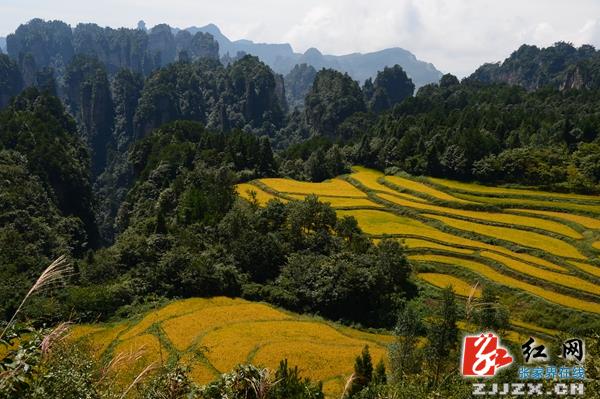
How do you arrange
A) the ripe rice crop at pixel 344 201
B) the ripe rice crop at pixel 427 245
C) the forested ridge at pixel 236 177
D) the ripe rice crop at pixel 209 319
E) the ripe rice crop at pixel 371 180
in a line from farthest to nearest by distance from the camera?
the ripe rice crop at pixel 371 180 < the ripe rice crop at pixel 344 201 < the ripe rice crop at pixel 427 245 < the forested ridge at pixel 236 177 < the ripe rice crop at pixel 209 319

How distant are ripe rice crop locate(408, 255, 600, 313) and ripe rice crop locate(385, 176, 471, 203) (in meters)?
15.7

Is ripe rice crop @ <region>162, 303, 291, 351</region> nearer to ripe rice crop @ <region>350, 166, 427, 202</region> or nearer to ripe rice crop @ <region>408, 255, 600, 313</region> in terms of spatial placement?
ripe rice crop @ <region>408, 255, 600, 313</region>

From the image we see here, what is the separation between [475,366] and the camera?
14.2 meters

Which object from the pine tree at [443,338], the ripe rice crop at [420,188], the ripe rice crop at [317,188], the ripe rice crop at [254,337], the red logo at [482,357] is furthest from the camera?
the ripe rice crop at [317,188]

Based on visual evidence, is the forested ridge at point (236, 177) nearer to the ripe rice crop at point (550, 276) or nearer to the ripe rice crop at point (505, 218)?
the ripe rice crop at point (550, 276)

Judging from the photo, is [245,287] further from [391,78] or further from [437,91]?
[391,78]

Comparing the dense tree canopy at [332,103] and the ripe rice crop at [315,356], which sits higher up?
the dense tree canopy at [332,103]

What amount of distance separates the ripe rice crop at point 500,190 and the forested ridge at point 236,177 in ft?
6.36

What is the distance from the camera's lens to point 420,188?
6341 centimetres

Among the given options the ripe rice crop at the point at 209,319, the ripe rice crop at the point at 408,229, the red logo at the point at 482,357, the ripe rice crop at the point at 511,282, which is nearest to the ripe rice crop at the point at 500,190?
the ripe rice crop at the point at 408,229

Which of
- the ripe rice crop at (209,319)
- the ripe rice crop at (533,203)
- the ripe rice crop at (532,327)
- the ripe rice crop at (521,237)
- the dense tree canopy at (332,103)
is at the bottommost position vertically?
the ripe rice crop at (209,319)

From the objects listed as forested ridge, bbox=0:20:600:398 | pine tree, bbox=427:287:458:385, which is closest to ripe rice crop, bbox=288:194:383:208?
forested ridge, bbox=0:20:600:398

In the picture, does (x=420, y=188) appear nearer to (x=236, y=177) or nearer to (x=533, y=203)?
(x=533, y=203)

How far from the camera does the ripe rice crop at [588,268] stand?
3858cm
